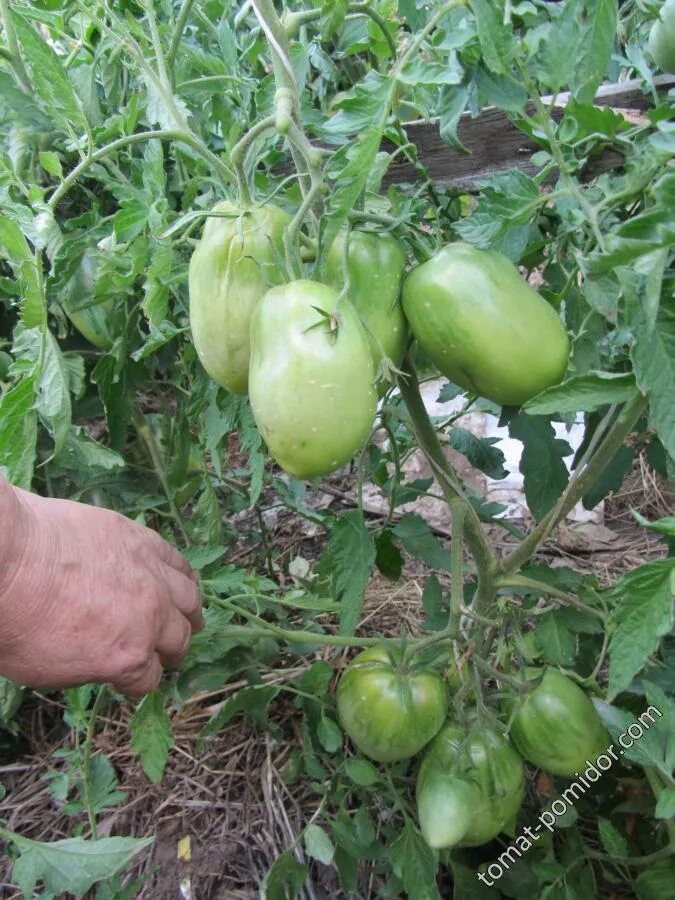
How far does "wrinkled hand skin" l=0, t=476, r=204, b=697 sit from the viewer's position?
74 centimetres

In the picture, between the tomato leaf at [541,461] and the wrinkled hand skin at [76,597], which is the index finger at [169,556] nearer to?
the wrinkled hand skin at [76,597]

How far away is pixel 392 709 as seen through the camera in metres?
0.92

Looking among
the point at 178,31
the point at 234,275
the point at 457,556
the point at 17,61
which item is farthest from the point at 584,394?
the point at 17,61

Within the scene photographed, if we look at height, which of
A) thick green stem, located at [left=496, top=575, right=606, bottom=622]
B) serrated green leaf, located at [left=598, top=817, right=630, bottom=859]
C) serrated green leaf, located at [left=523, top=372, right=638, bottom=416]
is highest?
serrated green leaf, located at [left=523, top=372, right=638, bottom=416]

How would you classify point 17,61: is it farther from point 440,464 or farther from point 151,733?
point 151,733

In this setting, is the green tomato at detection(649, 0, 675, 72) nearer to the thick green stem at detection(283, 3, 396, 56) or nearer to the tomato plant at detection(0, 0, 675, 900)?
the tomato plant at detection(0, 0, 675, 900)

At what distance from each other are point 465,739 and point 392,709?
0.31 ft

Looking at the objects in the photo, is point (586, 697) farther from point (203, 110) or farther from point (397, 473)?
point (203, 110)

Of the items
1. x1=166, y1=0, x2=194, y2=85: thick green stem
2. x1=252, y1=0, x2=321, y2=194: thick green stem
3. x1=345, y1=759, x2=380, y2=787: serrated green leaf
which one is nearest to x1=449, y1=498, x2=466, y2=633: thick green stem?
x1=345, y1=759, x2=380, y2=787: serrated green leaf

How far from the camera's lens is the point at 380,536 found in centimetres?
121

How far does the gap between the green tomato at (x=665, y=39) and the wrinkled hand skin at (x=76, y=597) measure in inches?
28.0

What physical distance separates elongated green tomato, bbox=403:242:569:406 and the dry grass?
0.86 m

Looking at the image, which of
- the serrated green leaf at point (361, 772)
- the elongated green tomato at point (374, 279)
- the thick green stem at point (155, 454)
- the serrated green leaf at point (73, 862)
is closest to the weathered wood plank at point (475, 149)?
the elongated green tomato at point (374, 279)

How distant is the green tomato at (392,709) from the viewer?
3.02 feet
